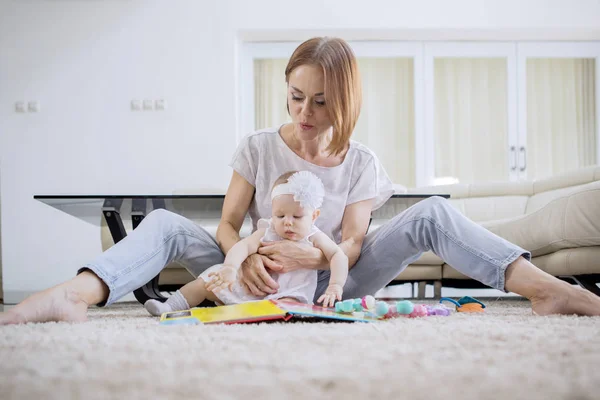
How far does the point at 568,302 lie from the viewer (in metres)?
1.33

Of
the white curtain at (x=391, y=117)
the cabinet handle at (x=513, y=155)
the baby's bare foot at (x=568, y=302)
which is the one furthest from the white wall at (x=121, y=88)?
the baby's bare foot at (x=568, y=302)

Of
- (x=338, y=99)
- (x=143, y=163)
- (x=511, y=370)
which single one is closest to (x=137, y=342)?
(x=511, y=370)

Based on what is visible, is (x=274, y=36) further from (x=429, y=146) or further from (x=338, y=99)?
(x=338, y=99)

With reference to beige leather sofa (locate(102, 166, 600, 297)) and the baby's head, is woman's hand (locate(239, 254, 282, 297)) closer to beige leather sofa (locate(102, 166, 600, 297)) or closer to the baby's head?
the baby's head

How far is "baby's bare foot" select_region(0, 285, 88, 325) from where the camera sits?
1.21 meters

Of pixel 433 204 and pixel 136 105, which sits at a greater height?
pixel 136 105

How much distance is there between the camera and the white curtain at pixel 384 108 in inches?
209

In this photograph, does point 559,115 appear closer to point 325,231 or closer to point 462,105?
point 462,105

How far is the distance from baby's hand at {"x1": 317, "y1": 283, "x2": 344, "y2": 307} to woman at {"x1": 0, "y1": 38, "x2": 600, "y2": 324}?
0.12 metres

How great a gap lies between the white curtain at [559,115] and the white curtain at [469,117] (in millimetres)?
272

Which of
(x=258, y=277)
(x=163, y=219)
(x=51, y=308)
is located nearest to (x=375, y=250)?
(x=258, y=277)

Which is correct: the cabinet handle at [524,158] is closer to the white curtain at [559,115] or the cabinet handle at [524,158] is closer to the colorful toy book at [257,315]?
the white curtain at [559,115]

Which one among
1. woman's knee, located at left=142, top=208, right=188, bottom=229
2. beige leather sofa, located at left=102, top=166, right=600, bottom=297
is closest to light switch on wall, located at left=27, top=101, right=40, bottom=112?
beige leather sofa, located at left=102, top=166, right=600, bottom=297

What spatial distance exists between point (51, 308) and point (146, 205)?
980 mm
